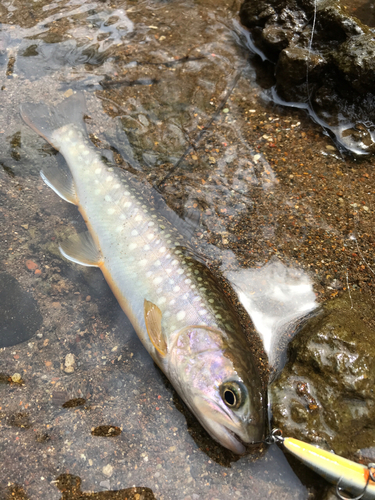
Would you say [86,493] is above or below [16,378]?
below

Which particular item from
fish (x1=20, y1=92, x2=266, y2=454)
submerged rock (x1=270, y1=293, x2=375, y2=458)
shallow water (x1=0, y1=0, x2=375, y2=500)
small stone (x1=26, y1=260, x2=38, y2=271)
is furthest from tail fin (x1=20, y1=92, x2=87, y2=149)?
submerged rock (x1=270, y1=293, x2=375, y2=458)

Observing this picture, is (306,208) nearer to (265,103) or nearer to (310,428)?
(265,103)

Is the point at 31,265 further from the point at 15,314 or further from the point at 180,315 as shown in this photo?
the point at 180,315

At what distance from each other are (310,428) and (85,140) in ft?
12.9

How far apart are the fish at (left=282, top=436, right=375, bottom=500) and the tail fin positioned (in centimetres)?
421

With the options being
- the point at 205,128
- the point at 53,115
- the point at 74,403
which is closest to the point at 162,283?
the point at 74,403

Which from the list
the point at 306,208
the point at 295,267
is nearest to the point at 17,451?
the point at 295,267

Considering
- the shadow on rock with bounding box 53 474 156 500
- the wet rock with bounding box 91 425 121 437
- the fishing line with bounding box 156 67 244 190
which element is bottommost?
the shadow on rock with bounding box 53 474 156 500

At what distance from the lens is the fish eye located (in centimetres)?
253

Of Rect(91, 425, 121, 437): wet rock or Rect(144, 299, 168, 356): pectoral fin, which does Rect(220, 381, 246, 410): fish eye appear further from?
Rect(91, 425, 121, 437): wet rock

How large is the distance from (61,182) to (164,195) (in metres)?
1.27

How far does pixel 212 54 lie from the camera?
217 inches

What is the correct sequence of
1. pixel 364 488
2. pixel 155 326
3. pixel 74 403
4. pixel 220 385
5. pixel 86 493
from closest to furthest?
pixel 364 488 → pixel 86 493 → pixel 220 385 → pixel 74 403 → pixel 155 326

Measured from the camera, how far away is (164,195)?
161 inches
